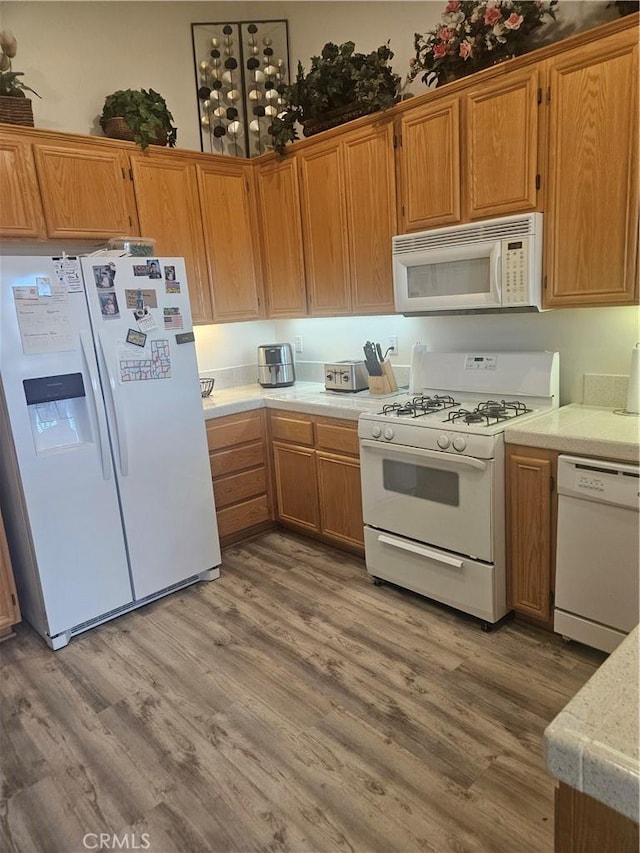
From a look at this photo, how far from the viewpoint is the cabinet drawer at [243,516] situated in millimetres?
3459

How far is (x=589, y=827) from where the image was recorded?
0.66 m

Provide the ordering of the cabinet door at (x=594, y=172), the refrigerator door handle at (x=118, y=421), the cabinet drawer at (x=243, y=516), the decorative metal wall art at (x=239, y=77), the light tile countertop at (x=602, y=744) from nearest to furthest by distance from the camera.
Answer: the light tile countertop at (x=602, y=744) → the cabinet door at (x=594, y=172) → the refrigerator door handle at (x=118, y=421) → the cabinet drawer at (x=243, y=516) → the decorative metal wall art at (x=239, y=77)

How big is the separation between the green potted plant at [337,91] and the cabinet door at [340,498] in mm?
1847

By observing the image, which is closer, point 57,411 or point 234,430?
point 57,411

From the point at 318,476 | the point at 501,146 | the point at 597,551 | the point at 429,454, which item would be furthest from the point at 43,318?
the point at 597,551

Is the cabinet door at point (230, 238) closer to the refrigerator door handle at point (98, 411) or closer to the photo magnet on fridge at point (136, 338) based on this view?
the photo magnet on fridge at point (136, 338)

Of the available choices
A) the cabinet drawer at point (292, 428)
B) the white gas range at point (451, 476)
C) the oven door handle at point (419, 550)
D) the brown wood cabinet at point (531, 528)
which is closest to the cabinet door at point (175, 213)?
the cabinet drawer at point (292, 428)

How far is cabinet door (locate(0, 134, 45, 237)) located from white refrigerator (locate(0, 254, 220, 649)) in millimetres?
563

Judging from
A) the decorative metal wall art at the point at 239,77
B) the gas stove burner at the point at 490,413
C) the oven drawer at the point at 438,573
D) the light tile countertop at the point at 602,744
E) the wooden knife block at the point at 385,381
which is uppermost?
the decorative metal wall art at the point at 239,77

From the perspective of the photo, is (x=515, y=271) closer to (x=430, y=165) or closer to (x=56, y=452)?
(x=430, y=165)

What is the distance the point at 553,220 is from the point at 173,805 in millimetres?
2554

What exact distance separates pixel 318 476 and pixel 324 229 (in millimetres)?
1458

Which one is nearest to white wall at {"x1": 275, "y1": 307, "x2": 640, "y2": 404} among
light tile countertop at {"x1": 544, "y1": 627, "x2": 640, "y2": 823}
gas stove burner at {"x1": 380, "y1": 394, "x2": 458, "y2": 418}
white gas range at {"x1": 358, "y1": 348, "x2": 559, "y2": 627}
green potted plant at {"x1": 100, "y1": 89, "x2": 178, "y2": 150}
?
white gas range at {"x1": 358, "y1": 348, "x2": 559, "y2": 627}

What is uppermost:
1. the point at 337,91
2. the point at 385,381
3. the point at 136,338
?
the point at 337,91
